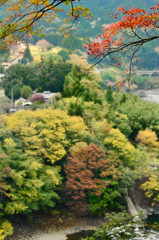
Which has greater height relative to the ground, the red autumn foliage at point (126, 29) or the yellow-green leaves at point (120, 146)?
the red autumn foliage at point (126, 29)

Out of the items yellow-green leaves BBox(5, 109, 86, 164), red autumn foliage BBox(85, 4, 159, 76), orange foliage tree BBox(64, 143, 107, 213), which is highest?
red autumn foliage BBox(85, 4, 159, 76)

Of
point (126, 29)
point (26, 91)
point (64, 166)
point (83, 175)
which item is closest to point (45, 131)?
point (64, 166)

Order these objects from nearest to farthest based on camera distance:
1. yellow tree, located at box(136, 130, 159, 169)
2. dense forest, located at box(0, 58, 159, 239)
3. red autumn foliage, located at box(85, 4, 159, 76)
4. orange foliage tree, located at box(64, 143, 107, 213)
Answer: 1. red autumn foliage, located at box(85, 4, 159, 76)
2. dense forest, located at box(0, 58, 159, 239)
3. orange foliage tree, located at box(64, 143, 107, 213)
4. yellow tree, located at box(136, 130, 159, 169)

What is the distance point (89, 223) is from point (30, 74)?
1105 inches

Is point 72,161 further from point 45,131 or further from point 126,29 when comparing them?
point 126,29

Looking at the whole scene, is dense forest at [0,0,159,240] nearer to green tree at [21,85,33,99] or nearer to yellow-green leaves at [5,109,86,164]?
yellow-green leaves at [5,109,86,164]

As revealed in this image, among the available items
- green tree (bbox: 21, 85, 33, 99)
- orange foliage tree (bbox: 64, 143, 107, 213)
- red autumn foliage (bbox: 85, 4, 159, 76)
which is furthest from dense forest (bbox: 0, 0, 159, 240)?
green tree (bbox: 21, 85, 33, 99)

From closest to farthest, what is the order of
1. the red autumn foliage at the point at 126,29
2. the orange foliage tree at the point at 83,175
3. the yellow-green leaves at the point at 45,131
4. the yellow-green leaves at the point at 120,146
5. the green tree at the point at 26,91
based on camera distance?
the red autumn foliage at the point at 126,29
the orange foliage tree at the point at 83,175
the yellow-green leaves at the point at 45,131
the yellow-green leaves at the point at 120,146
the green tree at the point at 26,91

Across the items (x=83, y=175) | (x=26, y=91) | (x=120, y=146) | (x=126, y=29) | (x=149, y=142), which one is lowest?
(x=83, y=175)

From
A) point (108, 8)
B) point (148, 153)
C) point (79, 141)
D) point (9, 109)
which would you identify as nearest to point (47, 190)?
point (79, 141)

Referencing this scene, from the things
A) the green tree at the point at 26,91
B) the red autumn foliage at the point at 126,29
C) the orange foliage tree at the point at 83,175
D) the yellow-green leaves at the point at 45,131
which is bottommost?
the orange foliage tree at the point at 83,175

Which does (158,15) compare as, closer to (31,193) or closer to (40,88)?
(31,193)

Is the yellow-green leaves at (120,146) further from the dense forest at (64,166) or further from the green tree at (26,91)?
the green tree at (26,91)

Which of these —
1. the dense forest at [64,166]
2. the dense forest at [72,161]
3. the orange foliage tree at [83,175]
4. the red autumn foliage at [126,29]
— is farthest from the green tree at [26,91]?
the red autumn foliage at [126,29]
